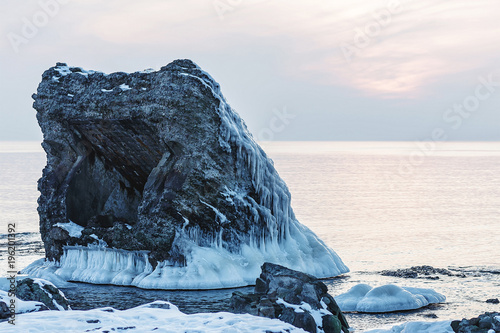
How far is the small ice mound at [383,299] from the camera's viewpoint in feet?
86.0

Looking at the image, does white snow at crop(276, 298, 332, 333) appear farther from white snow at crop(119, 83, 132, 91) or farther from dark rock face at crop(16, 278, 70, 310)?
white snow at crop(119, 83, 132, 91)

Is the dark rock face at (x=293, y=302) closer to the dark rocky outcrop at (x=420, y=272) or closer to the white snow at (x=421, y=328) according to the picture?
the white snow at (x=421, y=328)

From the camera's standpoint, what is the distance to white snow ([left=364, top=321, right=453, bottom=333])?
21572 mm

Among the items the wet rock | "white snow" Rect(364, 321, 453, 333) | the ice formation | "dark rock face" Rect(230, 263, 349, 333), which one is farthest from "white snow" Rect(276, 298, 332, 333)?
the wet rock

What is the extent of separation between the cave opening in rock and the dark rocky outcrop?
41.5 feet

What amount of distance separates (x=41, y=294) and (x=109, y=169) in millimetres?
18502

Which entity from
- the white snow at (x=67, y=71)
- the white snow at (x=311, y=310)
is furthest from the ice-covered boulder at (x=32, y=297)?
the white snow at (x=67, y=71)

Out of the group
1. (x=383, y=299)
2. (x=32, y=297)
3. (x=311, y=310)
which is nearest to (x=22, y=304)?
(x=32, y=297)

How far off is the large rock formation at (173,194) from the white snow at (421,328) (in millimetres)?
9297

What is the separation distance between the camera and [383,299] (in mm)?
26500

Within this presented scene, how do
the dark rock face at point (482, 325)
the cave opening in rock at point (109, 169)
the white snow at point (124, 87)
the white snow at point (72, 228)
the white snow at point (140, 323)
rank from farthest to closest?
the cave opening in rock at point (109, 169) → the white snow at point (72, 228) → the white snow at point (124, 87) → the dark rock face at point (482, 325) → the white snow at point (140, 323)

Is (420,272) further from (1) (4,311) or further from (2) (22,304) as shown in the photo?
(1) (4,311)

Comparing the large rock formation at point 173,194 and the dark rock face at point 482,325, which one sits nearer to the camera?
the dark rock face at point 482,325

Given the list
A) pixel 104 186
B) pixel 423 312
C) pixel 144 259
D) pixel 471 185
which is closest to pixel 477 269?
pixel 423 312
